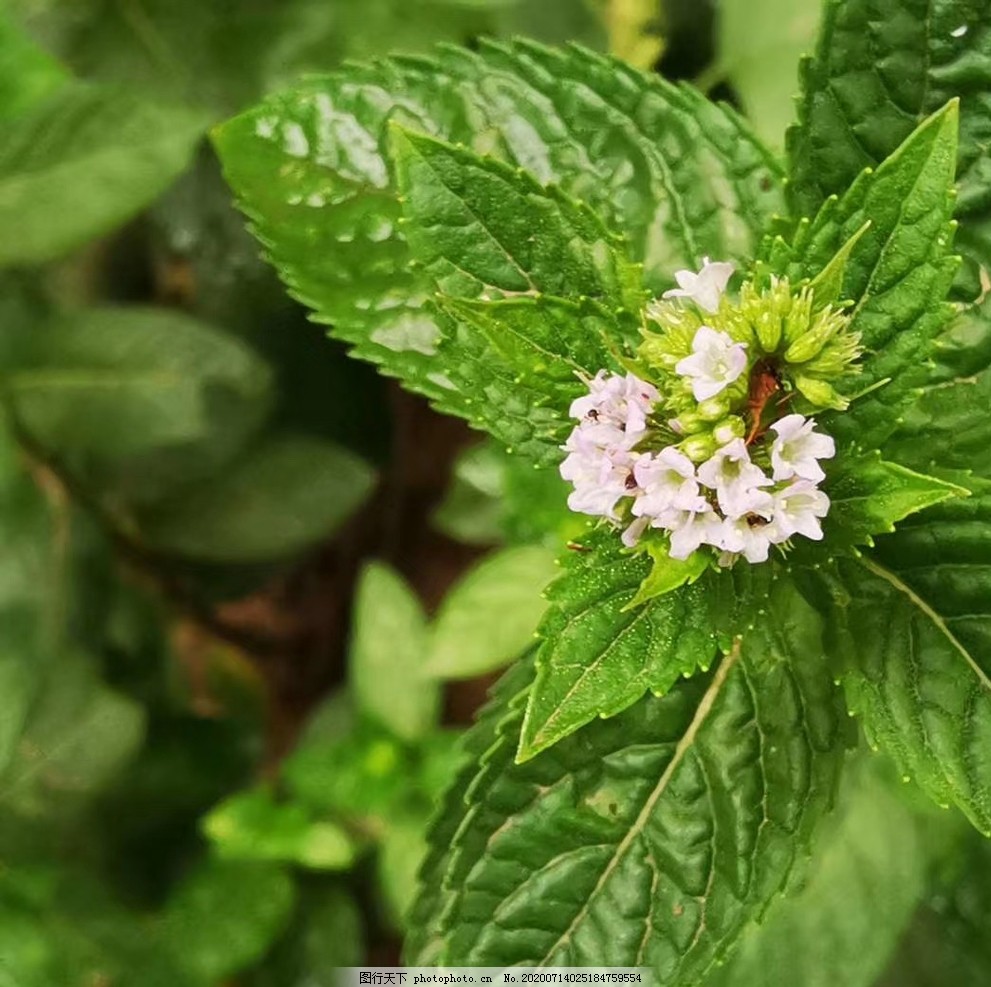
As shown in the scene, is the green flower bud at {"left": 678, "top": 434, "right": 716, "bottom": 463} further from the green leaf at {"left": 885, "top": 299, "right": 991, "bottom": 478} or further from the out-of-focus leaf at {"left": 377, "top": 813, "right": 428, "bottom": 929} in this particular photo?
the out-of-focus leaf at {"left": 377, "top": 813, "right": 428, "bottom": 929}

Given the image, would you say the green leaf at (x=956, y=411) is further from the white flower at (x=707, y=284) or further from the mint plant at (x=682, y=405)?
the white flower at (x=707, y=284)

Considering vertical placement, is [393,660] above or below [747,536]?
below

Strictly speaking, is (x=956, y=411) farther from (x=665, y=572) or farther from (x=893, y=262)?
(x=665, y=572)

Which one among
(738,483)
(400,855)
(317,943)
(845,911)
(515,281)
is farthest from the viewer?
(317,943)

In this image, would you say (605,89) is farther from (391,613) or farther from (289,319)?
(289,319)

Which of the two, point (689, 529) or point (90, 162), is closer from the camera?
point (689, 529)

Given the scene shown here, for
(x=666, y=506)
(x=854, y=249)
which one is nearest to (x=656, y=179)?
(x=854, y=249)

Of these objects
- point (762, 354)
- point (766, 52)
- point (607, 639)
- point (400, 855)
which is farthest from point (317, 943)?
point (766, 52)
